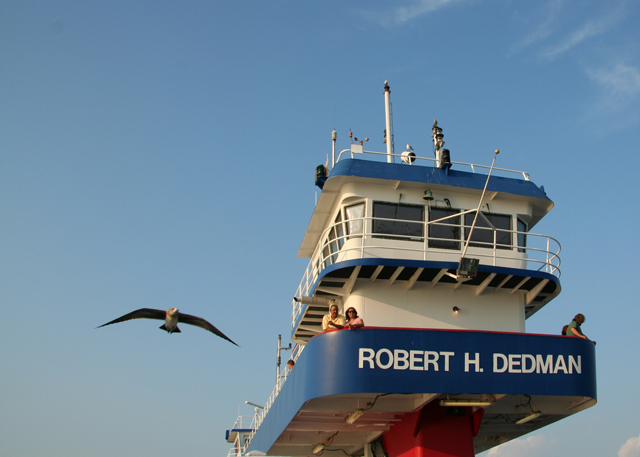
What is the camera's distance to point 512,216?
54.3 ft

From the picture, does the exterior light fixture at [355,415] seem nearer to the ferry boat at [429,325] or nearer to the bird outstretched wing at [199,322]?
the ferry boat at [429,325]

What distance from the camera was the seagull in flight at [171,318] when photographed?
1239 centimetres

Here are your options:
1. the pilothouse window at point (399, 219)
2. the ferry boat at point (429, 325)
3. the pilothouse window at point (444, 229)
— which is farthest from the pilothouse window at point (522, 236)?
the pilothouse window at point (399, 219)

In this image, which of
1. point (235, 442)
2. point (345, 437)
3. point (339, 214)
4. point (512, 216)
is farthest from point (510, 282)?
point (235, 442)

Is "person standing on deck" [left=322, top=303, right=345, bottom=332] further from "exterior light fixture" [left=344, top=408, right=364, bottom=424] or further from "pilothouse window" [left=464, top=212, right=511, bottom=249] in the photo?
"pilothouse window" [left=464, top=212, right=511, bottom=249]

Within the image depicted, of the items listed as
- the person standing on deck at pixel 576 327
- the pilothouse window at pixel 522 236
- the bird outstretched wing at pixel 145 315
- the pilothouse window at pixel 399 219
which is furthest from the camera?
the pilothouse window at pixel 522 236

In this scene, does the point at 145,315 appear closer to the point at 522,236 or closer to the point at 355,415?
the point at 355,415

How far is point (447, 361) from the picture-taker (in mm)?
12555

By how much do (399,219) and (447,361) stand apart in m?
4.44

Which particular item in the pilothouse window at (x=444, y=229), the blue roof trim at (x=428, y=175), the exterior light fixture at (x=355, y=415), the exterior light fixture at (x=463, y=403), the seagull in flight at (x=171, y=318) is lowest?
the exterior light fixture at (x=355, y=415)

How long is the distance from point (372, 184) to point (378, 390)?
18.7 ft

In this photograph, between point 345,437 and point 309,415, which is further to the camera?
point 345,437

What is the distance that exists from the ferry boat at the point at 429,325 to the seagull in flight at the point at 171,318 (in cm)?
210

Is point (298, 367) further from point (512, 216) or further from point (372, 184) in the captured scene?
point (512, 216)
